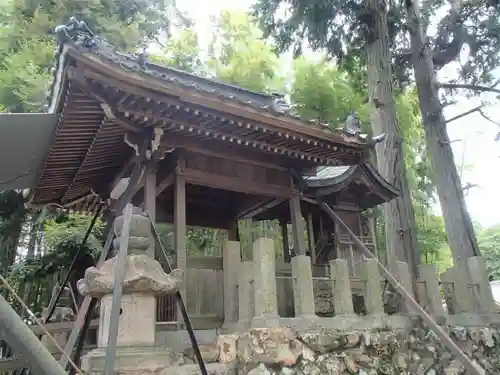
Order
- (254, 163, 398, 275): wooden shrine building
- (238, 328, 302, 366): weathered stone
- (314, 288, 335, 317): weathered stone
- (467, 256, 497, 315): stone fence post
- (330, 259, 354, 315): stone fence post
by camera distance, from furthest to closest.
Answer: (254, 163, 398, 275): wooden shrine building
(467, 256, 497, 315): stone fence post
(314, 288, 335, 317): weathered stone
(330, 259, 354, 315): stone fence post
(238, 328, 302, 366): weathered stone

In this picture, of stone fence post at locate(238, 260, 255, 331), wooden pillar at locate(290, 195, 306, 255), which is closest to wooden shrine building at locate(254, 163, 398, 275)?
wooden pillar at locate(290, 195, 306, 255)

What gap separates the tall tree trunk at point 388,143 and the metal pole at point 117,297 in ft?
20.1

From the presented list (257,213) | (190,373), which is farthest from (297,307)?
(257,213)

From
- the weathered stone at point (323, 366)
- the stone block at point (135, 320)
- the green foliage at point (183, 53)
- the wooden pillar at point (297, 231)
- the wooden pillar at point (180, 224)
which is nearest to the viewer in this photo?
the stone block at point (135, 320)

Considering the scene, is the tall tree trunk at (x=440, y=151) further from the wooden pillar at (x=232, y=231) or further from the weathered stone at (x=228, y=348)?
the weathered stone at (x=228, y=348)

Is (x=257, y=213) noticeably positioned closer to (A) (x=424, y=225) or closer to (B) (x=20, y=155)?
(B) (x=20, y=155)

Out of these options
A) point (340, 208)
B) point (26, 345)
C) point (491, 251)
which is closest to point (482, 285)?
point (340, 208)

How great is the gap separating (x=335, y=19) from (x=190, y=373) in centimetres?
920

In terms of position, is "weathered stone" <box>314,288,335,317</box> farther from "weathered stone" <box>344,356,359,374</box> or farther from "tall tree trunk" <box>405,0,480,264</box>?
"tall tree trunk" <box>405,0,480,264</box>

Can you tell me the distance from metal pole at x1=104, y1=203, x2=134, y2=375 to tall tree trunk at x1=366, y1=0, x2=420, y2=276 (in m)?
→ 6.14

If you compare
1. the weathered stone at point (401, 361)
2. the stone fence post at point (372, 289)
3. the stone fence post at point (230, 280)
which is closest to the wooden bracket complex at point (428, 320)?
the stone fence post at point (372, 289)

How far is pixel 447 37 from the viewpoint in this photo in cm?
1096

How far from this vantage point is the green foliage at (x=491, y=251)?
23203mm

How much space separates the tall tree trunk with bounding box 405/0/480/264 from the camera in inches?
363
